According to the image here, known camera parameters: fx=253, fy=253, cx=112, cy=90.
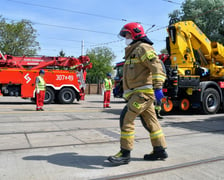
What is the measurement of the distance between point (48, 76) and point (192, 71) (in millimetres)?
8451

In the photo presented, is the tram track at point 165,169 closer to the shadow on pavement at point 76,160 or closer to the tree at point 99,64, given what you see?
the shadow on pavement at point 76,160

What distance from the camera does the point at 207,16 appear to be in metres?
27.9

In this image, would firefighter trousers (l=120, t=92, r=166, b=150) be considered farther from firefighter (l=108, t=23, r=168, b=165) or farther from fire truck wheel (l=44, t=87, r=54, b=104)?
fire truck wheel (l=44, t=87, r=54, b=104)

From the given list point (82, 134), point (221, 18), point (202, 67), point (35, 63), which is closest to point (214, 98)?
point (202, 67)

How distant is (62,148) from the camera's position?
450cm

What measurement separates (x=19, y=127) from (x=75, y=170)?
368 centimetres

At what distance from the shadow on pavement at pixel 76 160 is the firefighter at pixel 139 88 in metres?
0.22

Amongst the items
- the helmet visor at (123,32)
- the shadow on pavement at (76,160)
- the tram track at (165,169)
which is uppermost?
the helmet visor at (123,32)

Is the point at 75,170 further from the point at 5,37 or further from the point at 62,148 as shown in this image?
the point at 5,37

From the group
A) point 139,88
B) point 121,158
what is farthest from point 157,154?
point 139,88

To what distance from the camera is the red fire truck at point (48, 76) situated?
47.1 feet

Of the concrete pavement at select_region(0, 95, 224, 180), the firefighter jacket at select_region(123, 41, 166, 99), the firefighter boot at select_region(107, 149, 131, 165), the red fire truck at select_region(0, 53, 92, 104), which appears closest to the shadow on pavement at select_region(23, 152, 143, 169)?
the concrete pavement at select_region(0, 95, 224, 180)

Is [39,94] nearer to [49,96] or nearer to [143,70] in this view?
[49,96]

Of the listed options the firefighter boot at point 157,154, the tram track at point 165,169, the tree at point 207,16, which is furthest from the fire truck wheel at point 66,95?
the tree at point 207,16
